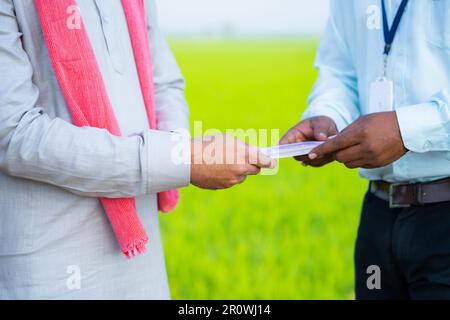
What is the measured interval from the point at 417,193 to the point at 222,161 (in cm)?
53

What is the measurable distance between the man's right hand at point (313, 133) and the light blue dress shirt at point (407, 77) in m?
0.05

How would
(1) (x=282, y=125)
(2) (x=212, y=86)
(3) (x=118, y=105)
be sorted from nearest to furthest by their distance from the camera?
(3) (x=118, y=105) < (1) (x=282, y=125) < (2) (x=212, y=86)

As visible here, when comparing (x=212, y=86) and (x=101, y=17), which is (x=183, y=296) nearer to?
(x=101, y=17)

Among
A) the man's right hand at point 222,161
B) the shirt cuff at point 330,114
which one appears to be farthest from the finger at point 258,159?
the shirt cuff at point 330,114

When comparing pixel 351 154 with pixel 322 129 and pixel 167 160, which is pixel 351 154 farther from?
pixel 167 160

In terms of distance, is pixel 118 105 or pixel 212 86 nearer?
pixel 118 105

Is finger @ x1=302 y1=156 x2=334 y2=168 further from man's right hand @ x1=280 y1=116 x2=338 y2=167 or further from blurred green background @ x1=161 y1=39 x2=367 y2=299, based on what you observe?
blurred green background @ x1=161 y1=39 x2=367 y2=299

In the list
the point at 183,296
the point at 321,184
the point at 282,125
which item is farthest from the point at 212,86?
the point at 183,296

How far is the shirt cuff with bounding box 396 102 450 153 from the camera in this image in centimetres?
146

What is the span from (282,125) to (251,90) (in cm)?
446

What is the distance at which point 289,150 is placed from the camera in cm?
151

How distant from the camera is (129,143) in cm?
135

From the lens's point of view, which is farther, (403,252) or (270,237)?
(270,237)

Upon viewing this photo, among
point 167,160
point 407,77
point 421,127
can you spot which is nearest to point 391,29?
point 407,77
